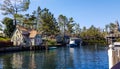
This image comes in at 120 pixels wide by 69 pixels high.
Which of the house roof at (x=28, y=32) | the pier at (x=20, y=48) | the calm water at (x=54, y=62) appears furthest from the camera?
the house roof at (x=28, y=32)

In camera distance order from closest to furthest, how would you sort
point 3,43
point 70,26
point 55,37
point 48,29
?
point 3,43 → point 48,29 → point 55,37 → point 70,26

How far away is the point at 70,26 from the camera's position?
137 m

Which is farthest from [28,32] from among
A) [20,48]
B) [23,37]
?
[20,48]

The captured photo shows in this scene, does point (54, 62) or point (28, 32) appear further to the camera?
point (28, 32)

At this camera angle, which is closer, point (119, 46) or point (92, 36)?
point (119, 46)

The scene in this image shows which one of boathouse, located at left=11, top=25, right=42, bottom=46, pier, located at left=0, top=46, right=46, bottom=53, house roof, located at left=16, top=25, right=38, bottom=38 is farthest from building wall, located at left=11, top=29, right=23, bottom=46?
pier, located at left=0, top=46, right=46, bottom=53

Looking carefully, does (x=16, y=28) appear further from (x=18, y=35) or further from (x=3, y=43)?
(x=3, y=43)

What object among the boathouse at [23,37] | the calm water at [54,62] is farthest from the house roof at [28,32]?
the calm water at [54,62]

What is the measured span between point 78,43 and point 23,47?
48.8 m

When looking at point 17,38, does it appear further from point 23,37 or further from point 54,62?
point 54,62

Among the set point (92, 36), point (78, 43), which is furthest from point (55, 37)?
point (92, 36)

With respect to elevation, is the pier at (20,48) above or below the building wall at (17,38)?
below

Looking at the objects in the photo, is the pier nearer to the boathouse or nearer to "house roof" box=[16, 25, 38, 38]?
the boathouse

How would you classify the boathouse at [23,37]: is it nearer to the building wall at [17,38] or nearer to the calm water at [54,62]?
the building wall at [17,38]
